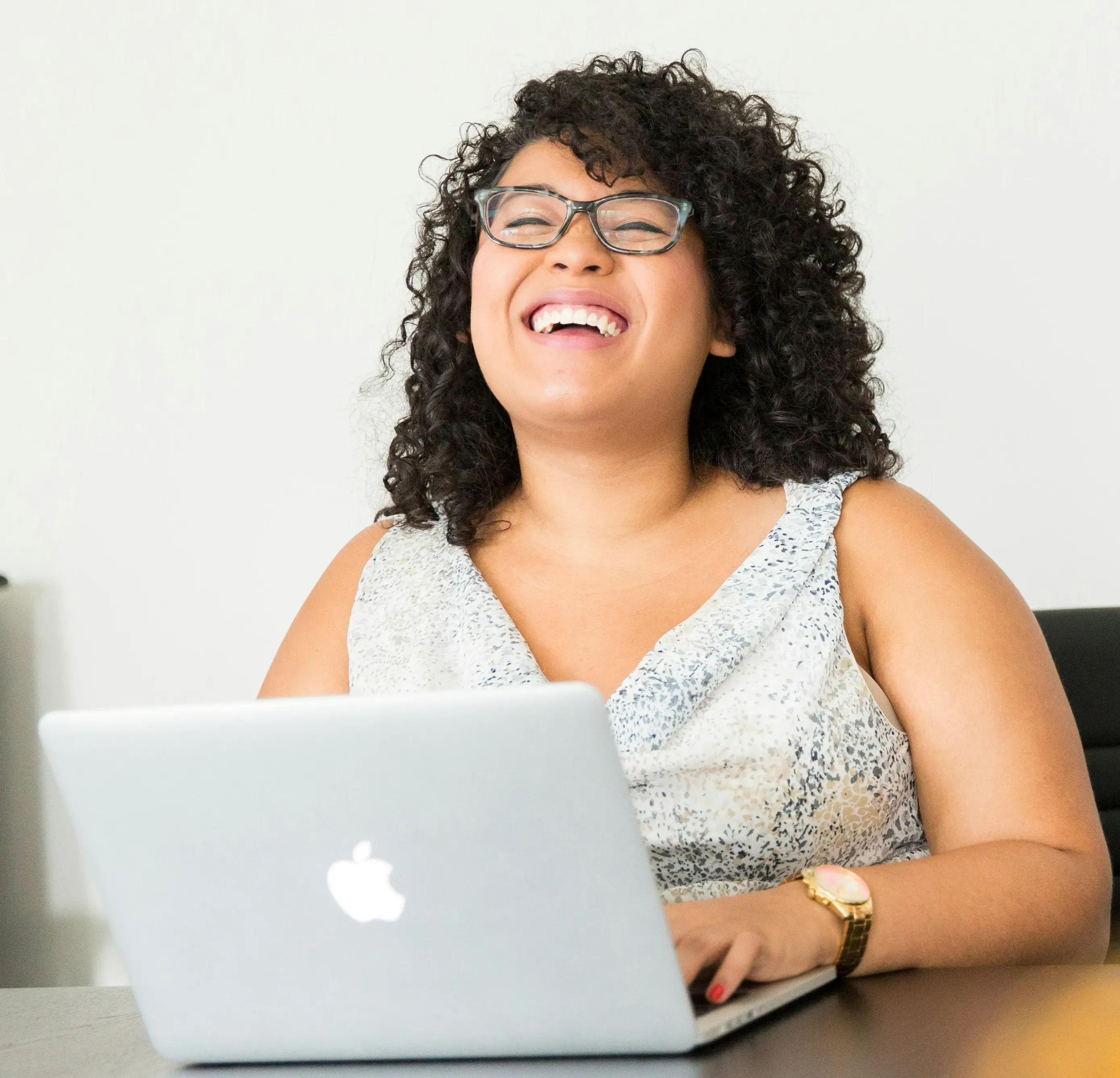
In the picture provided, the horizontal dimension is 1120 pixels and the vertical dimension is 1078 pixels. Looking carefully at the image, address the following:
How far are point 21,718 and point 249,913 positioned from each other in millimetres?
2123

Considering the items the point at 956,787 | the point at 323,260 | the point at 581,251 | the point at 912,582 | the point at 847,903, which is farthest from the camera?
the point at 323,260

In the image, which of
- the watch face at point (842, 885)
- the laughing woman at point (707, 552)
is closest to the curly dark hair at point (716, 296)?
the laughing woman at point (707, 552)

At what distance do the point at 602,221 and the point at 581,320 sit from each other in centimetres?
13

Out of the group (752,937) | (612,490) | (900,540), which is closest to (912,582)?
(900,540)

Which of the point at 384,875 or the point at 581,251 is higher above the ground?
the point at 581,251

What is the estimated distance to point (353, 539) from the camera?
6.15 feet

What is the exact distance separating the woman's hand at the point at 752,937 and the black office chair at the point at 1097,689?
0.84 meters

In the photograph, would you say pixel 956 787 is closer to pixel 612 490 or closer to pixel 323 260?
pixel 612 490

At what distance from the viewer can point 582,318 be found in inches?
63.8

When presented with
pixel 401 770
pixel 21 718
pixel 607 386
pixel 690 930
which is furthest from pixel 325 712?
pixel 21 718

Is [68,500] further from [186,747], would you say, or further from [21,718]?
[186,747]

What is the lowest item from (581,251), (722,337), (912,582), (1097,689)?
(1097,689)

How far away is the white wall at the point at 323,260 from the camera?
2357 mm

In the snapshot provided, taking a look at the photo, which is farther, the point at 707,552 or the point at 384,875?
the point at 707,552
